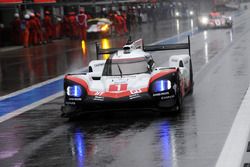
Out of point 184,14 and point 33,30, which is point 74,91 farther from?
point 184,14

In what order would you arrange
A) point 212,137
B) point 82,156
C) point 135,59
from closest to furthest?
point 82,156 < point 212,137 < point 135,59

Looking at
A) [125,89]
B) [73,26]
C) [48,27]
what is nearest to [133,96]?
[125,89]

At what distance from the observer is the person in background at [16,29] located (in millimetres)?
38938

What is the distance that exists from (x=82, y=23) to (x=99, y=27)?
310 cm

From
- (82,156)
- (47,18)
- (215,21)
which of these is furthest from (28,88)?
(215,21)

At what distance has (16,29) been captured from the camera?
3953 cm

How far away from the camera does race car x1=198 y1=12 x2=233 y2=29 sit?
1828 inches

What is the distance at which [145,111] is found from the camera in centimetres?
1206

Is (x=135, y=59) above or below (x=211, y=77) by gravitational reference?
above

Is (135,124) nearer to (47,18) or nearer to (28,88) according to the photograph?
(28,88)

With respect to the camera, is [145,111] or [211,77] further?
[211,77]

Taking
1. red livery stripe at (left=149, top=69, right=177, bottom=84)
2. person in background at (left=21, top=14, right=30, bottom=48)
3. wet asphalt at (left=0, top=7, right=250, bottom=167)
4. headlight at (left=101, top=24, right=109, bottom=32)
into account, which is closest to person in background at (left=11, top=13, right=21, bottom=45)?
person in background at (left=21, top=14, right=30, bottom=48)

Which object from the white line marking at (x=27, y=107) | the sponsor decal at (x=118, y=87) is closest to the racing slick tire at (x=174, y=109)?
the sponsor decal at (x=118, y=87)

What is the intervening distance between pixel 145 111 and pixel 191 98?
1.96m
